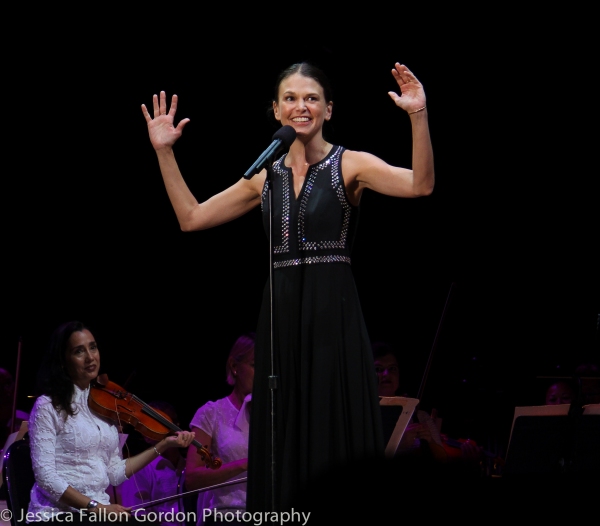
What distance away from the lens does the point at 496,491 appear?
3.19ft

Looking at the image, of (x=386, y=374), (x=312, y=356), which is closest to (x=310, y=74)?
(x=312, y=356)

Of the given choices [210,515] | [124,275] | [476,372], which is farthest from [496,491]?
[124,275]

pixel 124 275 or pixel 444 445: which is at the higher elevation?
pixel 124 275

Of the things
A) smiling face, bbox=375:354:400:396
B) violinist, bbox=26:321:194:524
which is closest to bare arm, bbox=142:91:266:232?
violinist, bbox=26:321:194:524

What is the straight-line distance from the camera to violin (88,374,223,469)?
397cm

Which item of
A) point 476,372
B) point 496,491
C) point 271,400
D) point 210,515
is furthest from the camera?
point 476,372

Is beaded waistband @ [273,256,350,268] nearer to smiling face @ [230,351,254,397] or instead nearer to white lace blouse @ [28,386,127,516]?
white lace blouse @ [28,386,127,516]

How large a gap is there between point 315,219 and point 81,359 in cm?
176

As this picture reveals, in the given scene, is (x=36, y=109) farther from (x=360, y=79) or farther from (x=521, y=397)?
(x=521, y=397)

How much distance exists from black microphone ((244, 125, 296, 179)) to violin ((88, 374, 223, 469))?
1.88 meters

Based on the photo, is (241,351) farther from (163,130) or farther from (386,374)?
(163,130)

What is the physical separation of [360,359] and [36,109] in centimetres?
382

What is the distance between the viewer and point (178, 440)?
409 centimetres

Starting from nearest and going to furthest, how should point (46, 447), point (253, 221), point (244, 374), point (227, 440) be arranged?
Result: point (46, 447)
point (227, 440)
point (244, 374)
point (253, 221)
